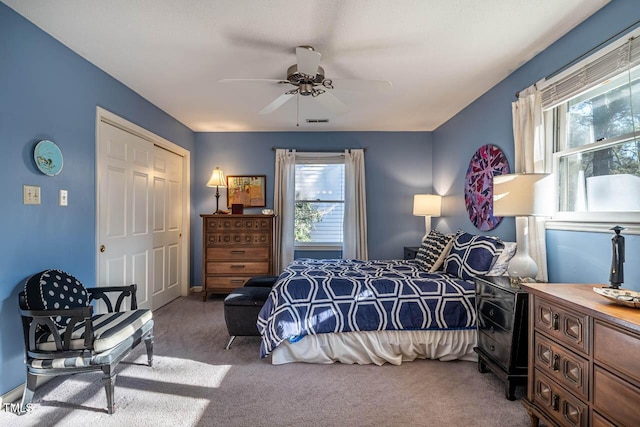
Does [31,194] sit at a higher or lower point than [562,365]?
higher

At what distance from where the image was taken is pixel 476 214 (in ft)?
11.3

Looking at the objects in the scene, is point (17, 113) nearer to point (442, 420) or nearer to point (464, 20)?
point (464, 20)

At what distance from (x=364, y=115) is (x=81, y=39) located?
295cm

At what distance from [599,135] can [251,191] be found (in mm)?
4047

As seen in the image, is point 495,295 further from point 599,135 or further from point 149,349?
point 149,349

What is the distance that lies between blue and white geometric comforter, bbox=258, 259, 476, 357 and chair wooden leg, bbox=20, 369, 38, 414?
1403mm

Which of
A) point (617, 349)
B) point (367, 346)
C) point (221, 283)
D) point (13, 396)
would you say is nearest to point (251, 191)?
point (221, 283)

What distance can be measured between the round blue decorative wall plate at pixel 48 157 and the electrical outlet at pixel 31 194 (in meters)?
0.14

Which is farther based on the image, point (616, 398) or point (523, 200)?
point (523, 200)

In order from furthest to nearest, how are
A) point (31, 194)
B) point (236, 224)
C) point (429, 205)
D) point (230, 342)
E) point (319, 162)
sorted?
point (319, 162) → point (236, 224) → point (429, 205) → point (230, 342) → point (31, 194)

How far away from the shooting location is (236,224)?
14.5ft

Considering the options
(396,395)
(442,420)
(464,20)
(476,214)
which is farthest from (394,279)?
(464,20)

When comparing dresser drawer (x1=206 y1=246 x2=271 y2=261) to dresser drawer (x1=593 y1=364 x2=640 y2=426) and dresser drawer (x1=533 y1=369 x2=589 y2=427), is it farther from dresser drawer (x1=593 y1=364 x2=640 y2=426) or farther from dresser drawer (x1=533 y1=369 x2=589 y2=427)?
dresser drawer (x1=593 y1=364 x2=640 y2=426)

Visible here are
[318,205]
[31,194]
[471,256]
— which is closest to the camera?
[31,194]
